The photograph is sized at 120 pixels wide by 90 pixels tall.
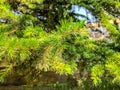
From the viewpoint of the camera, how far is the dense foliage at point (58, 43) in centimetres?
156

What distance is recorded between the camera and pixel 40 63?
68.6 inches

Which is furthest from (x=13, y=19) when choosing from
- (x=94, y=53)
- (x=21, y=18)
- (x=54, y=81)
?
(x=54, y=81)

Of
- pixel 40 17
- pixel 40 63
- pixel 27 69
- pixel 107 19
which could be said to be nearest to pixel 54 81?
pixel 40 17

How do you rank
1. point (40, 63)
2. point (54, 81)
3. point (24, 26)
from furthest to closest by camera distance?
point (54, 81) → point (24, 26) → point (40, 63)

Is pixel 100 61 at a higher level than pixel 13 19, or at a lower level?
lower

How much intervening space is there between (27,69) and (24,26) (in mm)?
388

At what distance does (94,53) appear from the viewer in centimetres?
218

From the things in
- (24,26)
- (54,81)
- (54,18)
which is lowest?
(54,81)

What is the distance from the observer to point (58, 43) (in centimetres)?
157

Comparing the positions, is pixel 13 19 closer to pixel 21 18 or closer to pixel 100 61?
pixel 21 18

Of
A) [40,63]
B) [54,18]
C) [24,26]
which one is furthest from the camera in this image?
[54,18]

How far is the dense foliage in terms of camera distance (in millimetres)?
1558

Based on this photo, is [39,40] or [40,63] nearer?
[39,40]

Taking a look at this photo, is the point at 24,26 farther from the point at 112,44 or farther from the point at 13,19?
the point at 112,44
